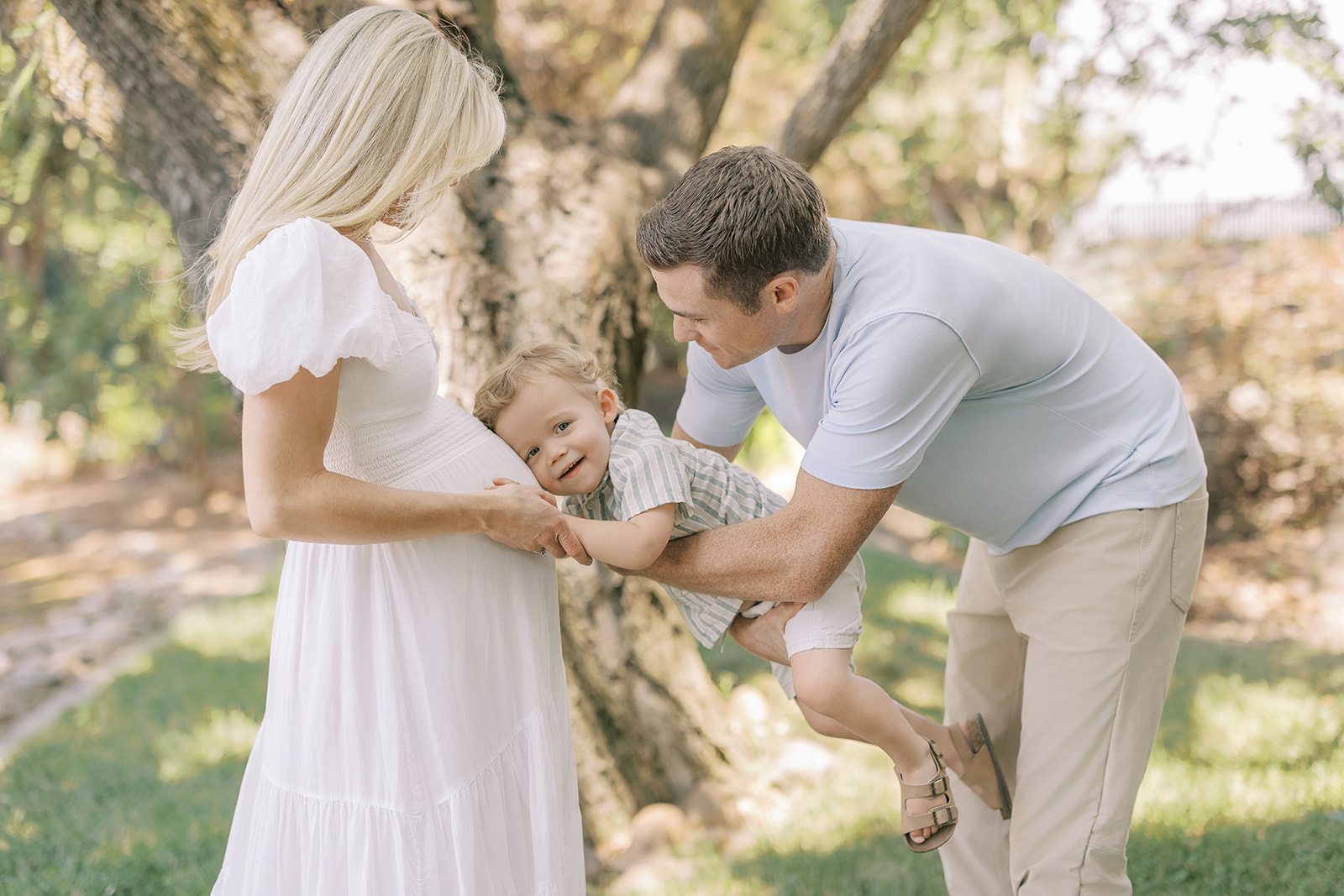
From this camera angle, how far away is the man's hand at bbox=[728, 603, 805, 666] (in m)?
2.13

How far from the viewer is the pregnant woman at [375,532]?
1.55 metres

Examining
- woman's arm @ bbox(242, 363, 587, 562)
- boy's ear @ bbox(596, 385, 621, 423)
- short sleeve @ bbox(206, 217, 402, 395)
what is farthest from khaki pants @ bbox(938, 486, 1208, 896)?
short sleeve @ bbox(206, 217, 402, 395)

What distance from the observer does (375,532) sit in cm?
163

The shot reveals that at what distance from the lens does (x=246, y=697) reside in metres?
5.09

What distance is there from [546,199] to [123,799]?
2.90 meters

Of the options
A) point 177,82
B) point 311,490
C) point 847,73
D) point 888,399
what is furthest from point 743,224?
point 847,73

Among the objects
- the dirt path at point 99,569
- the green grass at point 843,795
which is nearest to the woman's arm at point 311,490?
the green grass at point 843,795

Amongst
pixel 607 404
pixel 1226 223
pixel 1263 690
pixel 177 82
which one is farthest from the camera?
pixel 1226 223

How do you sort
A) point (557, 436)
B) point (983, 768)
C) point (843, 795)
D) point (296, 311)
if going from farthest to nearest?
point (843, 795)
point (983, 768)
point (557, 436)
point (296, 311)

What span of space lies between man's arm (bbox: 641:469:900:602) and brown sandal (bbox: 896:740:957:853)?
53 cm

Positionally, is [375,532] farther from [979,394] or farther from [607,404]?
[979,394]

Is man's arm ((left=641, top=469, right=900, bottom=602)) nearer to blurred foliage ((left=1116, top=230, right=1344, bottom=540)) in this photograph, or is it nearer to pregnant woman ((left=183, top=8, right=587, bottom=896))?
pregnant woman ((left=183, top=8, right=587, bottom=896))

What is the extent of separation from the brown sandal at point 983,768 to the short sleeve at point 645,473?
1.01m

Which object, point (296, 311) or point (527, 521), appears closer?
point (296, 311)
